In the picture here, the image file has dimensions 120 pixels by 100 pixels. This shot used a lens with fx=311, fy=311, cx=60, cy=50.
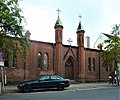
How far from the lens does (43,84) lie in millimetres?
28516

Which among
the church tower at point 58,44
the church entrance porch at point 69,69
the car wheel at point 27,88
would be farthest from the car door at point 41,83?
the church entrance porch at point 69,69

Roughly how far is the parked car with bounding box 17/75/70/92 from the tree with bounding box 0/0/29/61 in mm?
3424

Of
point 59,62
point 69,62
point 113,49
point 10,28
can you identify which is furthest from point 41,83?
point 69,62

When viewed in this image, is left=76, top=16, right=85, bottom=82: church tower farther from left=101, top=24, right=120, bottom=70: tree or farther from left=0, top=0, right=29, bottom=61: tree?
left=0, top=0, right=29, bottom=61: tree

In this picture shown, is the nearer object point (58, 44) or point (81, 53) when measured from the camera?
point (58, 44)

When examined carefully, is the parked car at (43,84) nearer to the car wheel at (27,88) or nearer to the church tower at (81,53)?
the car wheel at (27,88)

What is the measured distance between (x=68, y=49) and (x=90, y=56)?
5.25 meters

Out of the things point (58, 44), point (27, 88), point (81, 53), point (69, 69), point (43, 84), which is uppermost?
point (58, 44)

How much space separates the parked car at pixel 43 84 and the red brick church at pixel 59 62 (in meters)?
5.74

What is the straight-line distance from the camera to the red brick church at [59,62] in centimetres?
3600

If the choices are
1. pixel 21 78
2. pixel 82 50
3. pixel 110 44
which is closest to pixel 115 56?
pixel 110 44

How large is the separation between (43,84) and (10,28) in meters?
6.57

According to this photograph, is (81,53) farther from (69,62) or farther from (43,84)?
(43,84)

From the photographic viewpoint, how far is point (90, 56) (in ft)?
151
